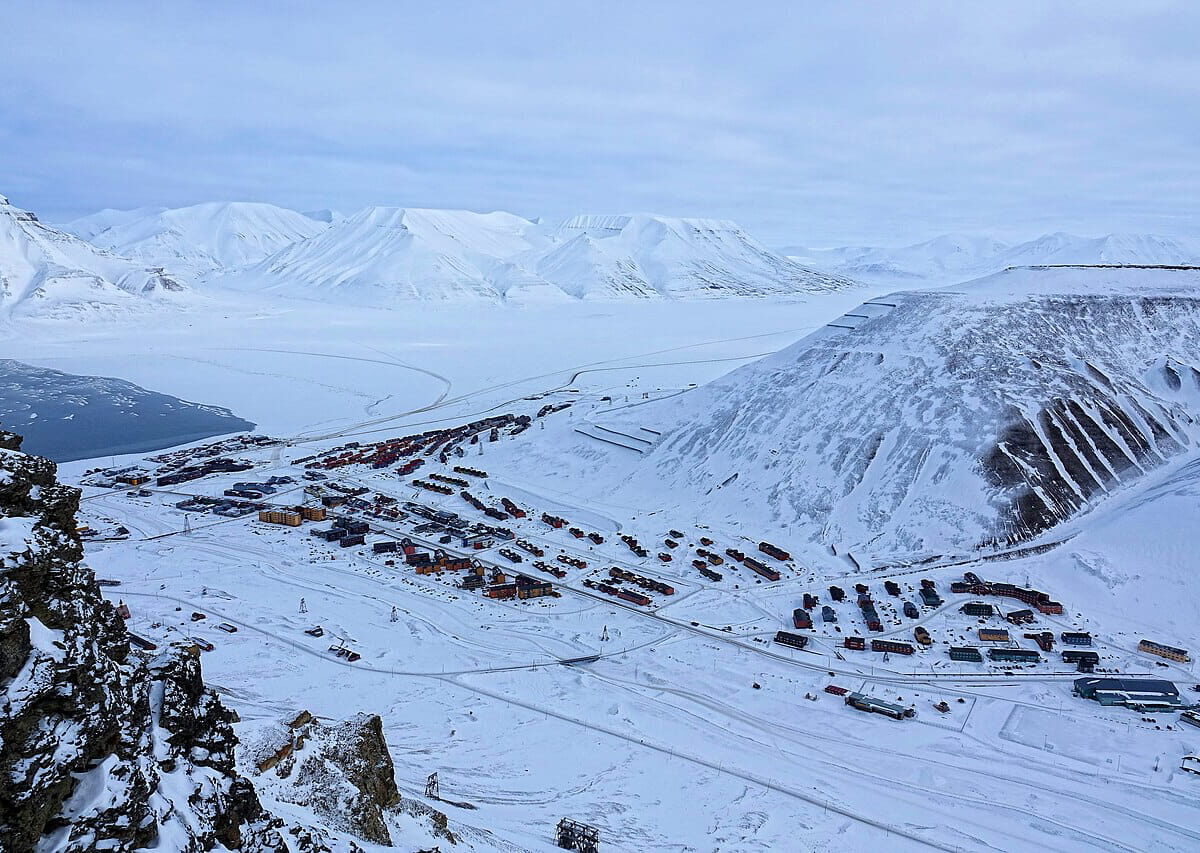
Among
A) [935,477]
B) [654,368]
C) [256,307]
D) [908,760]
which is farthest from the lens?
[256,307]

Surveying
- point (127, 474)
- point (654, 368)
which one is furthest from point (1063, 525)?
point (654, 368)

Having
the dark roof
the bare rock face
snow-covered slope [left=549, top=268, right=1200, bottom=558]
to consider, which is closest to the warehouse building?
the dark roof

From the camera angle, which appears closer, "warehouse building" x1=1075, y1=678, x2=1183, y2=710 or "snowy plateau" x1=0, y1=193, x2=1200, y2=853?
"snowy plateau" x1=0, y1=193, x2=1200, y2=853


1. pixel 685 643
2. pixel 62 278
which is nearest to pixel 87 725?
pixel 685 643

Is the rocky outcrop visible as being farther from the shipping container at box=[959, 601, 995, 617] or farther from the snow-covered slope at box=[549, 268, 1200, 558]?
the snow-covered slope at box=[549, 268, 1200, 558]

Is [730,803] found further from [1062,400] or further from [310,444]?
[310,444]
